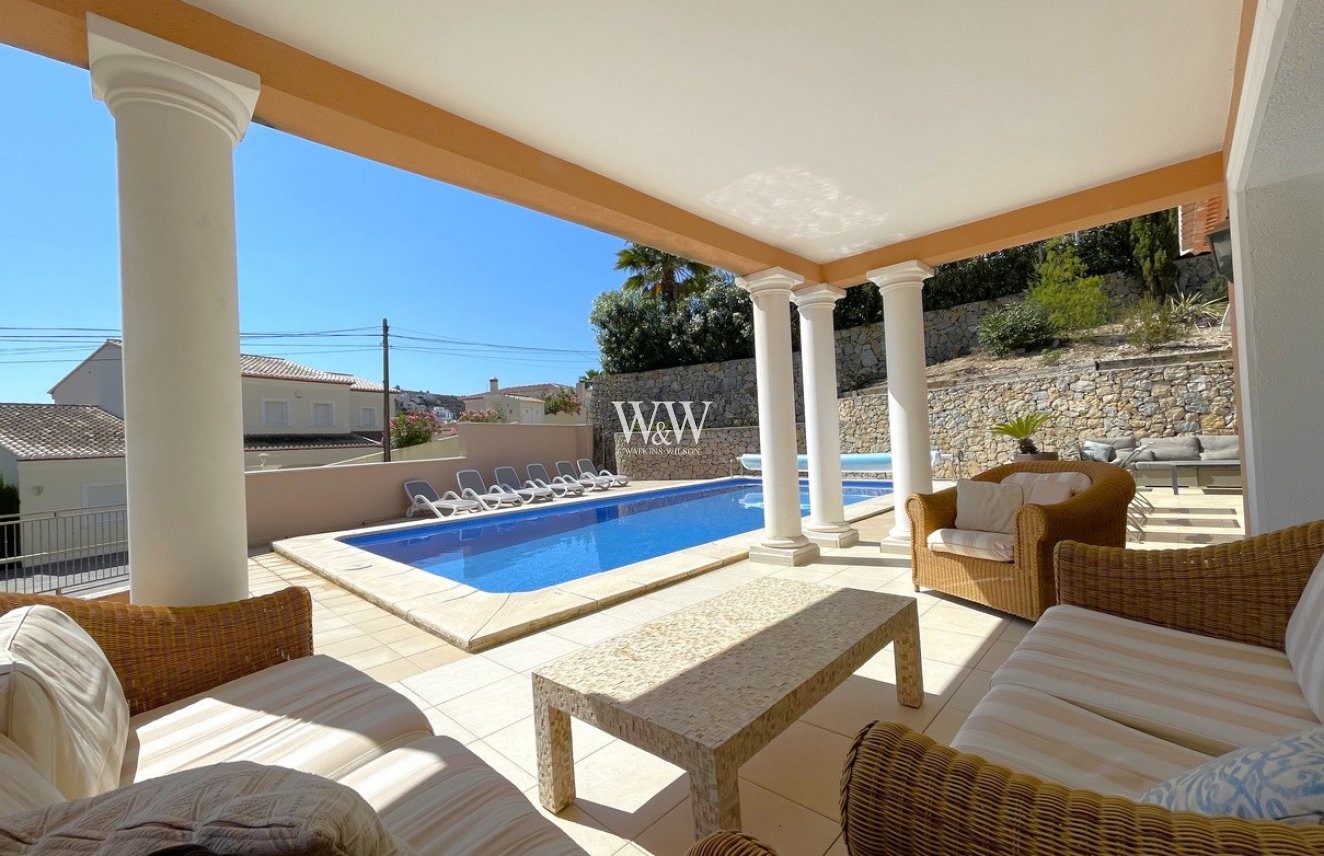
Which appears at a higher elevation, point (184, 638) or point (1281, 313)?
point (1281, 313)

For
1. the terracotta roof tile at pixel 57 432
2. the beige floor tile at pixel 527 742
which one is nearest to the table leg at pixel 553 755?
the beige floor tile at pixel 527 742

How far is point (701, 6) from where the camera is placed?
7.01 feet

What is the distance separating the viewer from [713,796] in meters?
1.38

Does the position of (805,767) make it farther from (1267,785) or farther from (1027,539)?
(1027,539)

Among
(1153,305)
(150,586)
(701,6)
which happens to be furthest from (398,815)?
(1153,305)

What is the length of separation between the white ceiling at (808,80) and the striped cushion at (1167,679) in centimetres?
239

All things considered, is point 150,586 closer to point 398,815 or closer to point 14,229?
point 398,815

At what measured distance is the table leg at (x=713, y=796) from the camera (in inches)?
54.1

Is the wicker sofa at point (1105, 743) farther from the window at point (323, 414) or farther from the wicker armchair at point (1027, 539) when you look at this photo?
the window at point (323, 414)

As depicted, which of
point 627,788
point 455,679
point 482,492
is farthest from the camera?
point 482,492

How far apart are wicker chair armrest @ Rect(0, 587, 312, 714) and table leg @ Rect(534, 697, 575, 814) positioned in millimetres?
914

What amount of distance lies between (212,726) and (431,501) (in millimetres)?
8769

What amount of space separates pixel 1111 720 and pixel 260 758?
6.76ft

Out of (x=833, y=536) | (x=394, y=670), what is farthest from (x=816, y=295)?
(x=394, y=670)
